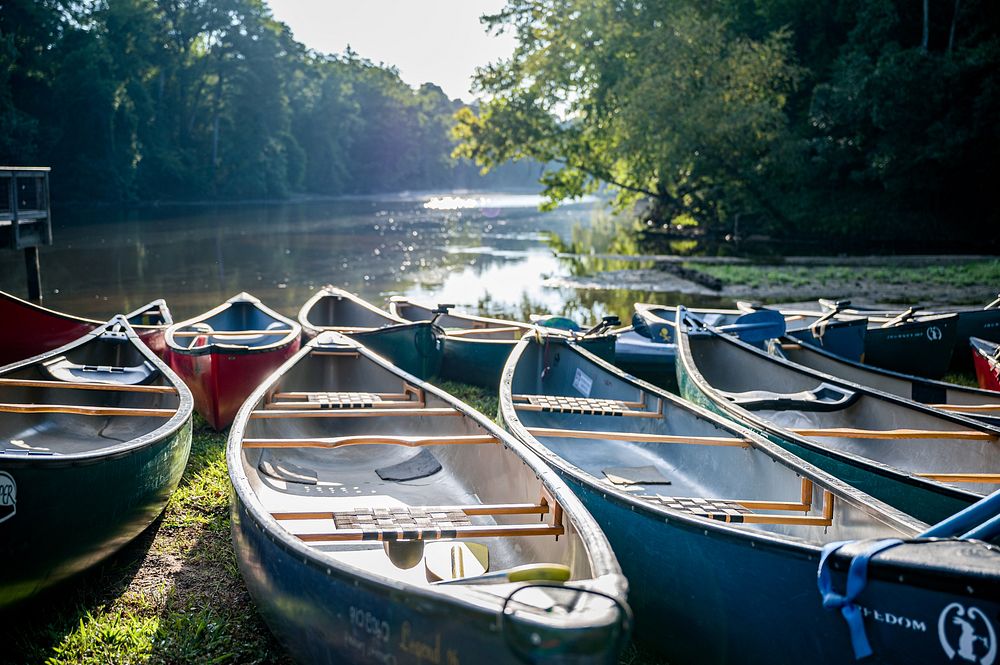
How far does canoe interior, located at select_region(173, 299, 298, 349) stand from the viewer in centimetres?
877

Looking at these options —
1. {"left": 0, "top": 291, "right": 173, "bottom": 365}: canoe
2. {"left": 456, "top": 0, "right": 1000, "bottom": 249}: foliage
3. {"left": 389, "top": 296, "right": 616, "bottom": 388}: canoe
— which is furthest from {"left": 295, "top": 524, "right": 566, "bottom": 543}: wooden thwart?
{"left": 456, "top": 0, "right": 1000, "bottom": 249}: foliage

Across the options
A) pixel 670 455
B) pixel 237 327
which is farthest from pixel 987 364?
pixel 237 327

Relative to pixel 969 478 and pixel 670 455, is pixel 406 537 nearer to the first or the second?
pixel 670 455

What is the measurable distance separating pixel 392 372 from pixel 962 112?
82.7 feet

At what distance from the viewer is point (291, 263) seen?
2442cm

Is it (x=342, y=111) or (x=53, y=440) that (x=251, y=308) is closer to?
(x=53, y=440)

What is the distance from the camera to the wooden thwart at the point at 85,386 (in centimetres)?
597

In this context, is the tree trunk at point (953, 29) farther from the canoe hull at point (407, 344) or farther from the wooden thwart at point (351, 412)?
the wooden thwart at point (351, 412)

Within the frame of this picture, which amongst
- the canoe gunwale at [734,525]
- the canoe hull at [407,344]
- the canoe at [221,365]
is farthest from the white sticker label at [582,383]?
the canoe at [221,365]

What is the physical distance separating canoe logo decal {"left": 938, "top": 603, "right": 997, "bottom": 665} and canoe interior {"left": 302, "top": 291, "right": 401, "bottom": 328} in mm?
→ 9051

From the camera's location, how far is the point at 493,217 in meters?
49.2

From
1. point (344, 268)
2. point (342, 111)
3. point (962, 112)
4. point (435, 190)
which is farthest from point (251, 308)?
point (435, 190)

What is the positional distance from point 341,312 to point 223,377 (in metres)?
4.58

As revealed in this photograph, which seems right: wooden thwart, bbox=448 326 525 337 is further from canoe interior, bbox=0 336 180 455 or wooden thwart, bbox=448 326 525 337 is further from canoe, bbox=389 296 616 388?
canoe interior, bbox=0 336 180 455
